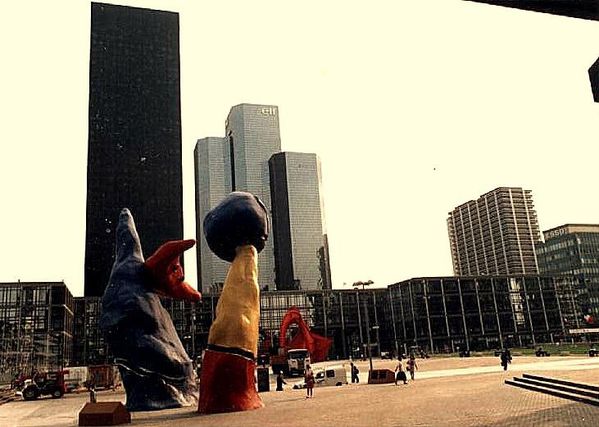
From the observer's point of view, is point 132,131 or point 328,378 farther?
point 132,131

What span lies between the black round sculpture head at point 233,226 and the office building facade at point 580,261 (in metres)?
133

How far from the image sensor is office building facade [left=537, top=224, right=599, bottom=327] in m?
144

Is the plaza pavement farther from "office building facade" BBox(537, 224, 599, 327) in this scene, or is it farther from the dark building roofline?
"office building facade" BBox(537, 224, 599, 327)

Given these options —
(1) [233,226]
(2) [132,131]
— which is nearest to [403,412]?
(1) [233,226]

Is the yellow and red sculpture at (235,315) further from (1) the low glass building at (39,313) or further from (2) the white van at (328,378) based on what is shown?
(1) the low glass building at (39,313)

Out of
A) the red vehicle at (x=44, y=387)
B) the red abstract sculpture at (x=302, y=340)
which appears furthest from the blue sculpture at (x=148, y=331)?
the red abstract sculpture at (x=302, y=340)

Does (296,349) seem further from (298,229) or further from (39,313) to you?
(298,229)

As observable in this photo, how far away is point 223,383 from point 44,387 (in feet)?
89.3

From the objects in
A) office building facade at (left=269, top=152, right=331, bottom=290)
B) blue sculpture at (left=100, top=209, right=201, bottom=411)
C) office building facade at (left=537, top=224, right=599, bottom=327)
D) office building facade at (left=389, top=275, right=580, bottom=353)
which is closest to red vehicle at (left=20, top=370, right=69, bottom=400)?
blue sculpture at (left=100, top=209, right=201, bottom=411)

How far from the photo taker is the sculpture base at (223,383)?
72.1ft

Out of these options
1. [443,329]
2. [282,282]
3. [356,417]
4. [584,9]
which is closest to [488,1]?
[584,9]

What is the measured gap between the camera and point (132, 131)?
463 feet

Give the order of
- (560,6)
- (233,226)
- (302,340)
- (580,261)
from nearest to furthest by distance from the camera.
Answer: (560,6), (233,226), (302,340), (580,261)

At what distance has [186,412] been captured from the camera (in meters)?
23.4
